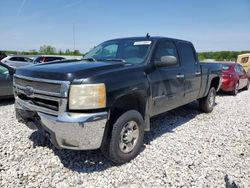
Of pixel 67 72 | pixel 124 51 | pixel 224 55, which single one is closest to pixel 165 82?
pixel 124 51

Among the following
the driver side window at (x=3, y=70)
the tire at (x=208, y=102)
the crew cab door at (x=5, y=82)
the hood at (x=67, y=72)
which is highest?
the hood at (x=67, y=72)

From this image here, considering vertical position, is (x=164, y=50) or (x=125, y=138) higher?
(x=164, y=50)

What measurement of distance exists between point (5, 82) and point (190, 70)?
17.3ft

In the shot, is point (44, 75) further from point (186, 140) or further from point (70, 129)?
point (186, 140)

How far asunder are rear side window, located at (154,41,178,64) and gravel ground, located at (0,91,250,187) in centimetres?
156

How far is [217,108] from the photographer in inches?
286

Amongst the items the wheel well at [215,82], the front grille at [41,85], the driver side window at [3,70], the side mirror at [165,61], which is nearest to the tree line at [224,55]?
the wheel well at [215,82]

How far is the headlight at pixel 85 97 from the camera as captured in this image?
2.77 metres

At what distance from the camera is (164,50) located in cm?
443

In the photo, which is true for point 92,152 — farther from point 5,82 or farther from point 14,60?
point 14,60

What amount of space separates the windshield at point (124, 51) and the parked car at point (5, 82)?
3.44 meters

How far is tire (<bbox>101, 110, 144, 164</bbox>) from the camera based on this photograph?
3174 millimetres

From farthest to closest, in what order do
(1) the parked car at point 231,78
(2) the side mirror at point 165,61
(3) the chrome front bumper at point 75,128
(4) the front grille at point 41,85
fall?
(1) the parked car at point 231,78 → (2) the side mirror at point 165,61 → (4) the front grille at point 41,85 → (3) the chrome front bumper at point 75,128

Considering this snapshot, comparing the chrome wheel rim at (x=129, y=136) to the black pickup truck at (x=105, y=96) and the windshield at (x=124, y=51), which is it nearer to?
the black pickup truck at (x=105, y=96)
